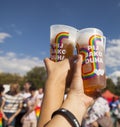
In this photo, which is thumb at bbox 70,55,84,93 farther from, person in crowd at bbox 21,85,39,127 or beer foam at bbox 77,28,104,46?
person in crowd at bbox 21,85,39,127

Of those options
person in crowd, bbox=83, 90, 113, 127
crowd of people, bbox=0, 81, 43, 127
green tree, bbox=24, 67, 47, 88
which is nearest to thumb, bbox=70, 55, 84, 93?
person in crowd, bbox=83, 90, 113, 127

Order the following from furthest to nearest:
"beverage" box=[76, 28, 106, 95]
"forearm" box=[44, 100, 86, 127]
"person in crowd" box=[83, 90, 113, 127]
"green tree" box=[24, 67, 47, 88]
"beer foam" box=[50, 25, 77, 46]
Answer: "green tree" box=[24, 67, 47, 88], "person in crowd" box=[83, 90, 113, 127], "beer foam" box=[50, 25, 77, 46], "beverage" box=[76, 28, 106, 95], "forearm" box=[44, 100, 86, 127]

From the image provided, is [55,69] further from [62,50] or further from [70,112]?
[70,112]

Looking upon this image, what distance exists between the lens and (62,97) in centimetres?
146

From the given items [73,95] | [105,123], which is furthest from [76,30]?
[105,123]

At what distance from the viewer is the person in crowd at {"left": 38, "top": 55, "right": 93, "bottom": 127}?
1166 mm

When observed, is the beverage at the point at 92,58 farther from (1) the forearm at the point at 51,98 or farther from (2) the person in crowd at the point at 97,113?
(2) the person in crowd at the point at 97,113

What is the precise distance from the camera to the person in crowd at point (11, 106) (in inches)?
276

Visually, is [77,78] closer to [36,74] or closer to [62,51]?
[62,51]

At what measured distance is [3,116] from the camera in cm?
704

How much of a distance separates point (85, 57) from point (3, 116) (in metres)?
5.73

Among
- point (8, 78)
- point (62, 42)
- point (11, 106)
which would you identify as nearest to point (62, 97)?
point (62, 42)

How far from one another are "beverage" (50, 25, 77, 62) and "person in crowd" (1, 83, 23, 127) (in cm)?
543

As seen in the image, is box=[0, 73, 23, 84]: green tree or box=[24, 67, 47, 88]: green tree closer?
box=[24, 67, 47, 88]: green tree
